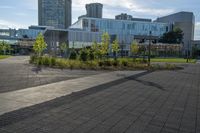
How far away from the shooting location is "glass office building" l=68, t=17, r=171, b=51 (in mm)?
91625

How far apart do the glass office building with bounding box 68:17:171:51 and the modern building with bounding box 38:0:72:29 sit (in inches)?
2163

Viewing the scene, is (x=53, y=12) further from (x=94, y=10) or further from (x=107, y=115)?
(x=107, y=115)

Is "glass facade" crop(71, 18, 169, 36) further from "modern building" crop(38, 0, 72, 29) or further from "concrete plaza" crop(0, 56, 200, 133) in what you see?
"concrete plaza" crop(0, 56, 200, 133)

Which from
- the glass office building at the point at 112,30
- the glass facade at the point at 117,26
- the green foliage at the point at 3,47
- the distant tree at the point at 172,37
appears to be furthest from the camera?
the distant tree at the point at 172,37

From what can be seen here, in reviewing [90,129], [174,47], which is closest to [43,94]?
[90,129]

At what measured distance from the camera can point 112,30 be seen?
102 metres

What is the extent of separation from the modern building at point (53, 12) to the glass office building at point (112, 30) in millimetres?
54951

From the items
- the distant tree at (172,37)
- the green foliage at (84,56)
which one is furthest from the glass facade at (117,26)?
the green foliage at (84,56)

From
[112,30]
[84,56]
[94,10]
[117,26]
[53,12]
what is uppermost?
[94,10]

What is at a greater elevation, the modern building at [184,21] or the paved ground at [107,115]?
the modern building at [184,21]

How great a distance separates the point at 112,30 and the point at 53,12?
221 ft

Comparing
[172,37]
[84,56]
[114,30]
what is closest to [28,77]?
[84,56]

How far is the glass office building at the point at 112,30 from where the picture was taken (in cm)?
9162

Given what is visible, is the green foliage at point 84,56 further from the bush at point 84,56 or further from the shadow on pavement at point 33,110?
the shadow on pavement at point 33,110
